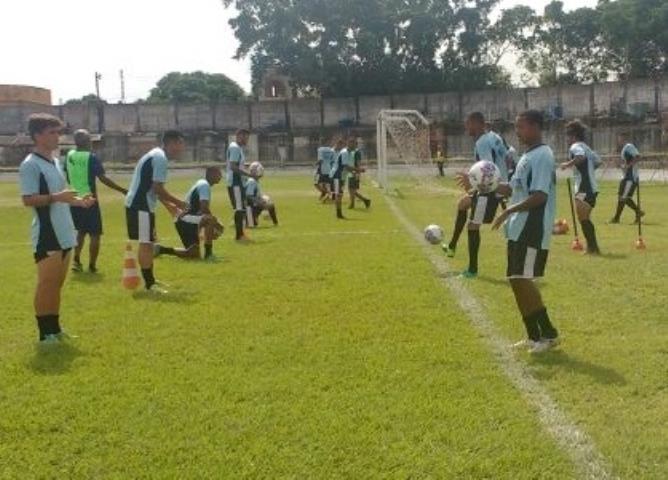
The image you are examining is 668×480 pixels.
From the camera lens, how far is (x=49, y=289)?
6.82 m

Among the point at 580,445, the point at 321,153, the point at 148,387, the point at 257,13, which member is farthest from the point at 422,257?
the point at 257,13

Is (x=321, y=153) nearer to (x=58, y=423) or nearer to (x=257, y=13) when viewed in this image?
(x=58, y=423)

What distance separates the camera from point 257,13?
73.4 metres

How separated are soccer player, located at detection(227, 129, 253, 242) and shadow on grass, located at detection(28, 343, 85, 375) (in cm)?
780

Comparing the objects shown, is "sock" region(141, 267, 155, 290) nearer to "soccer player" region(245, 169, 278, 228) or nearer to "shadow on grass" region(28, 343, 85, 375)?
"shadow on grass" region(28, 343, 85, 375)

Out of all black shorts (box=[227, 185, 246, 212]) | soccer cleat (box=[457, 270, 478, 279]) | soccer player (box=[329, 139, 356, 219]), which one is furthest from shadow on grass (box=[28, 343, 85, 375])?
soccer player (box=[329, 139, 356, 219])

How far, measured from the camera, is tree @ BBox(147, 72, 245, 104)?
296 ft

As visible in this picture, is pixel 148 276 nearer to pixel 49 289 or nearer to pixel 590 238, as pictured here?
pixel 49 289

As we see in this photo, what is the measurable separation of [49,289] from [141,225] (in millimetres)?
2404

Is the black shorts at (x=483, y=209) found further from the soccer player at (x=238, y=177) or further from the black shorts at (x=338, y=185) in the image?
the black shorts at (x=338, y=185)

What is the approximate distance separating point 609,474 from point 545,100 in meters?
60.3

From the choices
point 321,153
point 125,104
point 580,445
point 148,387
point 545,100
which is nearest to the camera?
point 580,445

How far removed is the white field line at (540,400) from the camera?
4.10 meters

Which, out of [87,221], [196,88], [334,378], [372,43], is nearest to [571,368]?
[334,378]
